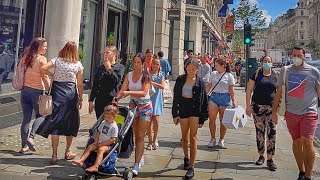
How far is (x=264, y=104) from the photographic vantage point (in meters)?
6.53

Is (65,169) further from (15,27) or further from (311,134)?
(15,27)

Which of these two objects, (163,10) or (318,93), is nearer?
(318,93)

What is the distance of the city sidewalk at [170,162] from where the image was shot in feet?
18.1

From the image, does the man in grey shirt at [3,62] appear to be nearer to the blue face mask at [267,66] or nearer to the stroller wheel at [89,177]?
the stroller wheel at [89,177]

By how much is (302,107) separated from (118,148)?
2.72 m

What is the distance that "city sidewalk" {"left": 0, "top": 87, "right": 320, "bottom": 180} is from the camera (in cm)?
552

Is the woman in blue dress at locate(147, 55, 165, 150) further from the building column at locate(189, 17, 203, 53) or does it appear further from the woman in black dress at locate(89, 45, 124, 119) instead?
the building column at locate(189, 17, 203, 53)

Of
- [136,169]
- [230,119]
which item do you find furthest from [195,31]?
[136,169]

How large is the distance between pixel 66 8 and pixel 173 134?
4.13 meters

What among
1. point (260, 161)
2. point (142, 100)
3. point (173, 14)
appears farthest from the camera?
point (173, 14)

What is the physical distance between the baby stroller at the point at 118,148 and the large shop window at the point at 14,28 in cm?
536

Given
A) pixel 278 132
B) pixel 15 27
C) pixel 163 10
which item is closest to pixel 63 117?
pixel 15 27

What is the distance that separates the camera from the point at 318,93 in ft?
18.2

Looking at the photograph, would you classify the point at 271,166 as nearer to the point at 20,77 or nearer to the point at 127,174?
the point at 127,174
